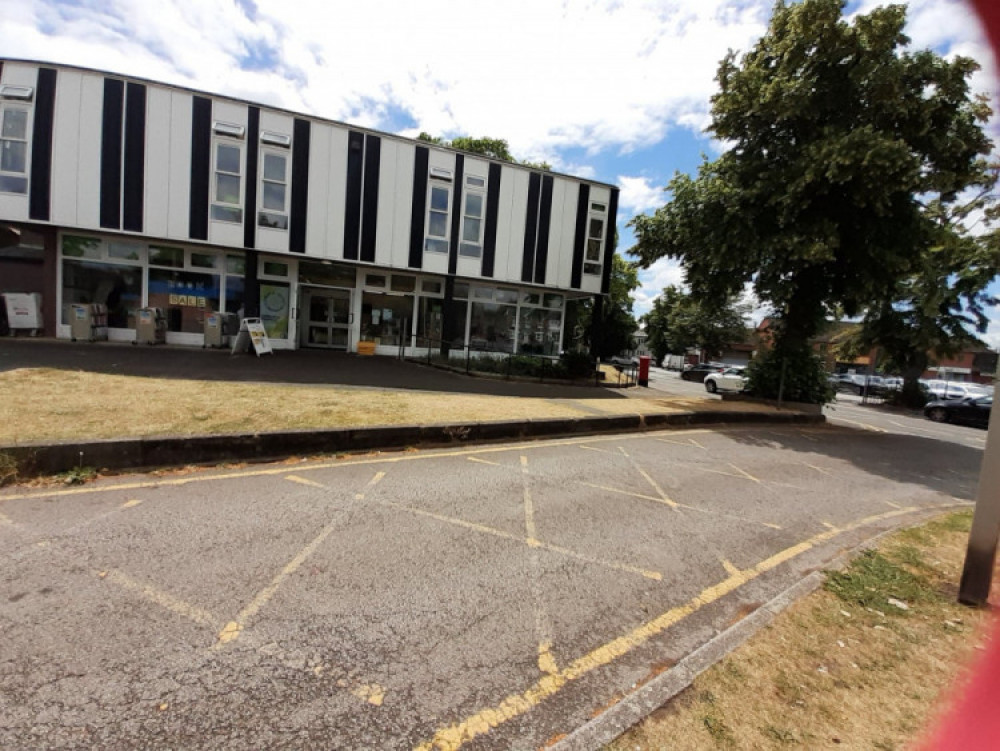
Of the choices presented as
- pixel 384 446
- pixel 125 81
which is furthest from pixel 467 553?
pixel 125 81

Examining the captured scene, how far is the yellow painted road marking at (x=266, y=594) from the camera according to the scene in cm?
267

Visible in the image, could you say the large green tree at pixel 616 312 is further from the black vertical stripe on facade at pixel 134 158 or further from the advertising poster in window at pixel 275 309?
the black vertical stripe on facade at pixel 134 158

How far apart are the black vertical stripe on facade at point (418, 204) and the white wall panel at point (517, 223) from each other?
323cm

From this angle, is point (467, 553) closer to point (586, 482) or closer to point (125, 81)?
point (586, 482)

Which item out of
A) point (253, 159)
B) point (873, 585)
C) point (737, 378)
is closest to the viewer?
point (873, 585)

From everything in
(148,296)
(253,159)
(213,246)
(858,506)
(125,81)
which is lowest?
(858,506)

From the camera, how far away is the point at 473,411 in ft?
28.2

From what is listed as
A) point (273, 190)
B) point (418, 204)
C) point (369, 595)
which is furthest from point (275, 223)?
point (369, 595)

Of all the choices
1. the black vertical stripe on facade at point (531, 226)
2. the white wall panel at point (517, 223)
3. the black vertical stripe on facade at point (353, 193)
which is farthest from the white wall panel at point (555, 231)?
the black vertical stripe on facade at point (353, 193)

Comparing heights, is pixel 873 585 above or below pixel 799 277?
below

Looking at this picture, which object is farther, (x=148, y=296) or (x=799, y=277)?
(x=148, y=296)

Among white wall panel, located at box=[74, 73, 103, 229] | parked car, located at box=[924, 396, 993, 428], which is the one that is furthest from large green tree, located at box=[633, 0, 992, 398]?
white wall panel, located at box=[74, 73, 103, 229]

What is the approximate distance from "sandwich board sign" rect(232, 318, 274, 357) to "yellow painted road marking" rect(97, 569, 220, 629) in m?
11.9

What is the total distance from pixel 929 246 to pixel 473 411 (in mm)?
12094
